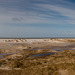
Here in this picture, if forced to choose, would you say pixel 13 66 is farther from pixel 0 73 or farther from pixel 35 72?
pixel 35 72

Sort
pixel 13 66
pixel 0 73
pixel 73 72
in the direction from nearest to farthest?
pixel 73 72 → pixel 0 73 → pixel 13 66

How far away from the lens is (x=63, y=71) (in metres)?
12.6

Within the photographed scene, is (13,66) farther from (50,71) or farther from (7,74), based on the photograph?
(50,71)

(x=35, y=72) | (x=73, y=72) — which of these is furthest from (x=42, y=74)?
(x=73, y=72)

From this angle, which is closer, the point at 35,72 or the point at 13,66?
the point at 35,72

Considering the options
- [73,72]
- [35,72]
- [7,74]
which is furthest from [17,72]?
[73,72]

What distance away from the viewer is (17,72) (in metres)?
12.9

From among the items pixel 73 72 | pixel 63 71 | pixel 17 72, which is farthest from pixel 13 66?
pixel 73 72

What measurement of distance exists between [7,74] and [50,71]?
431 centimetres

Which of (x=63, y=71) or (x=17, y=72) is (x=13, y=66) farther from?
(x=63, y=71)

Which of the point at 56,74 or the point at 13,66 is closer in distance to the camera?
the point at 56,74

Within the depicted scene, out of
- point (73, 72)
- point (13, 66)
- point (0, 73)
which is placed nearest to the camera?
point (73, 72)

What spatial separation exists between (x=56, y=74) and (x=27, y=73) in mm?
2885

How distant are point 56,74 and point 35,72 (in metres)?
2.13
